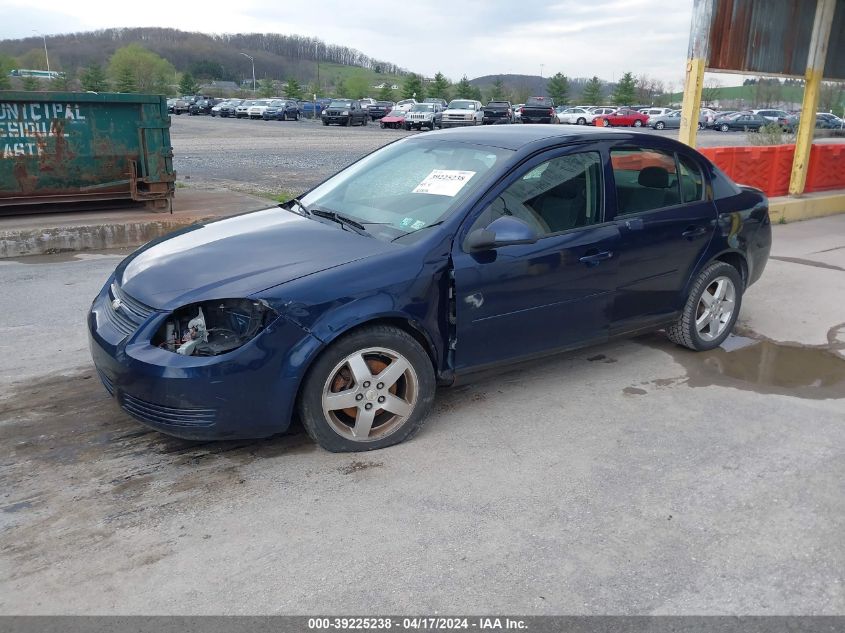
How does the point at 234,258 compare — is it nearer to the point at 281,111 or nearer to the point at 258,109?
the point at 281,111

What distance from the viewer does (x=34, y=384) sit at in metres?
4.66

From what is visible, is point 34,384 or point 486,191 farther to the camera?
point 34,384

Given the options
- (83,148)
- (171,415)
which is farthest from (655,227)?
(83,148)

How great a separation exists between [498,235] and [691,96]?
832cm

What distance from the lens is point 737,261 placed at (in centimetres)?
567

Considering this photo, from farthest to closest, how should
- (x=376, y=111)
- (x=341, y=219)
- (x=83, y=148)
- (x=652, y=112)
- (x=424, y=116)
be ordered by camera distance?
(x=652, y=112), (x=376, y=111), (x=424, y=116), (x=83, y=148), (x=341, y=219)

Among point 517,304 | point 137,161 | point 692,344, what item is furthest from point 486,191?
→ point 137,161

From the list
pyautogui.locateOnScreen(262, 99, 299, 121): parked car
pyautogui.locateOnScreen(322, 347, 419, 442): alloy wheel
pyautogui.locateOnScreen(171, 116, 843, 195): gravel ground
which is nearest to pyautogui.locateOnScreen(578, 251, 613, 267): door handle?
pyautogui.locateOnScreen(322, 347, 419, 442): alloy wheel

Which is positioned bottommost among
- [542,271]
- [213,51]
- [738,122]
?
[738,122]

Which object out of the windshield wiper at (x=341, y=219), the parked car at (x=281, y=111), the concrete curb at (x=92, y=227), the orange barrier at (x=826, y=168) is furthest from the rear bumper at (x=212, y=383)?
the parked car at (x=281, y=111)

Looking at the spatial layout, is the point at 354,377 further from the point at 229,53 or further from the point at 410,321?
the point at 229,53

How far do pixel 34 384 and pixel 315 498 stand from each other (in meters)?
2.33

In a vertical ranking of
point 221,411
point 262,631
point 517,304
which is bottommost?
point 262,631

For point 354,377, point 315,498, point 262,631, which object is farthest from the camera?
point 354,377
